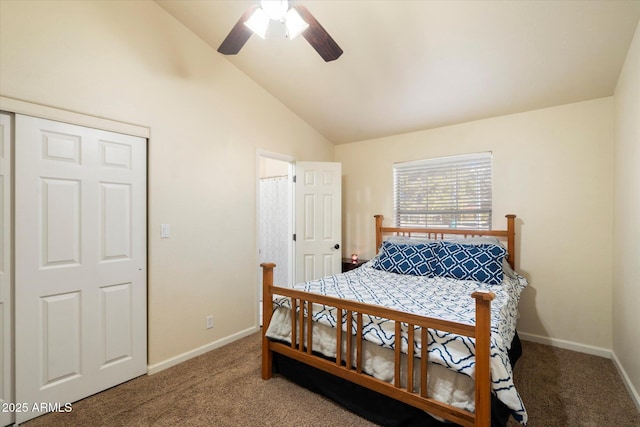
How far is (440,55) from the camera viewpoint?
95.0 inches

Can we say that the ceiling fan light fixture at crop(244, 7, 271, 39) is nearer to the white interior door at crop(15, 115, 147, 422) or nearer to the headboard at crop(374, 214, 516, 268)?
the white interior door at crop(15, 115, 147, 422)

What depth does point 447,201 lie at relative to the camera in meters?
3.46

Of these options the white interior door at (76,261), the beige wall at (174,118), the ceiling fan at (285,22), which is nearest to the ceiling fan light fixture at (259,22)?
the ceiling fan at (285,22)

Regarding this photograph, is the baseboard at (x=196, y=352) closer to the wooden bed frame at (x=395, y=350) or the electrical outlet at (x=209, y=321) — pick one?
the electrical outlet at (x=209, y=321)

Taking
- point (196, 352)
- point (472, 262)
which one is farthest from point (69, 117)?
point (472, 262)

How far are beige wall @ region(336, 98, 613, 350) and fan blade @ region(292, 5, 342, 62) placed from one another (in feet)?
6.90

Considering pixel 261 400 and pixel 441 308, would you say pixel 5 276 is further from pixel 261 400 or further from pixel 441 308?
pixel 441 308

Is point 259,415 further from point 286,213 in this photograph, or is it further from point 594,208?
point 594,208

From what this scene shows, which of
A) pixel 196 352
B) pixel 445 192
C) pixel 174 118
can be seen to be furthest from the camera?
pixel 445 192

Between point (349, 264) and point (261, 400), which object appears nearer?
point (261, 400)

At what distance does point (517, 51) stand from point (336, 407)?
A: 290 centimetres

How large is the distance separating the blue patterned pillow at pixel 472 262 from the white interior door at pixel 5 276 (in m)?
3.20

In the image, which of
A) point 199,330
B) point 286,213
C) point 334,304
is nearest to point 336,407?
point 334,304

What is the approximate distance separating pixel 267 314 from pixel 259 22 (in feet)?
6.63
